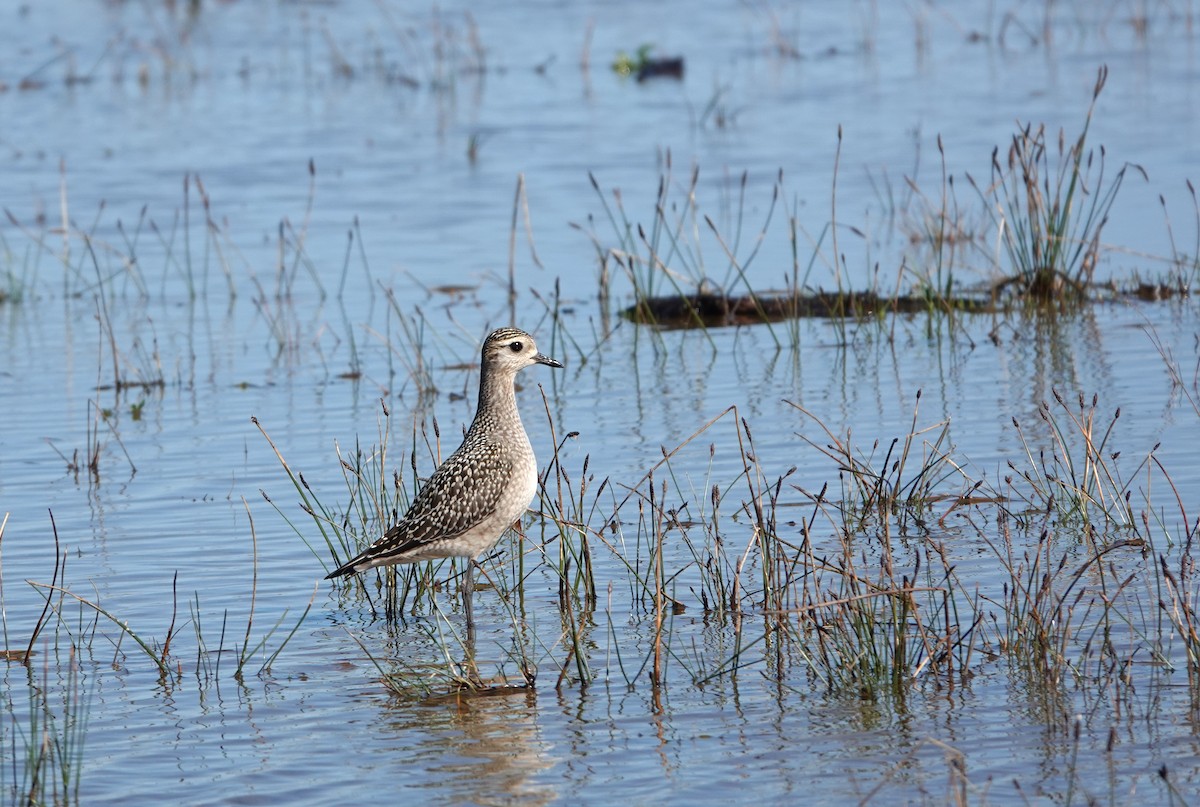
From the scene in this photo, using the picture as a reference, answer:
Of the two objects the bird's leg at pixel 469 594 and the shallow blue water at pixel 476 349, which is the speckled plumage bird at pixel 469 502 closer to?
the bird's leg at pixel 469 594

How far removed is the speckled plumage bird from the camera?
26.5 feet

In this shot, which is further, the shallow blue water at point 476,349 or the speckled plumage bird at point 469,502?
the speckled plumage bird at point 469,502

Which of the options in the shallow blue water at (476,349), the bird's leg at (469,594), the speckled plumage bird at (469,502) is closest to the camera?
the shallow blue water at (476,349)

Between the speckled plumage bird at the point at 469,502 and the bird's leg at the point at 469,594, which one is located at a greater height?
the speckled plumage bird at the point at 469,502

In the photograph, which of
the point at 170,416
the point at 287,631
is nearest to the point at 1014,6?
the point at 170,416

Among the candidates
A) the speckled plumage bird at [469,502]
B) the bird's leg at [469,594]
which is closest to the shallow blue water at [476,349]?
the bird's leg at [469,594]

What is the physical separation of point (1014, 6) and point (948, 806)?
1077 inches

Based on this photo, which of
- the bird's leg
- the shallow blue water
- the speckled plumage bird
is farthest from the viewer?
the bird's leg

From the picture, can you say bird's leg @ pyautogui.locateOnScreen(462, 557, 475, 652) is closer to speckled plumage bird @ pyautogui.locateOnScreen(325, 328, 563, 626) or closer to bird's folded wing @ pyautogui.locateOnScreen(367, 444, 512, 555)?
speckled plumage bird @ pyautogui.locateOnScreen(325, 328, 563, 626)

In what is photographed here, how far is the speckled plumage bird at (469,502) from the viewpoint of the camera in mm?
8086

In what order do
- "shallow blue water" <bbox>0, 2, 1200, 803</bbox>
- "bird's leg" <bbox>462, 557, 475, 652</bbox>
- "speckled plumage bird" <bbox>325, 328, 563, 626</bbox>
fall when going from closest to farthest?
1. "shallow blue water" <bbox>0, 2, 1200, 803</bbox>
2. "speckled plumage bird" <bbox>325, 328, 563, 626</bbox>
3. "bird's leg" <bbox>462, 557, 475, 652</bbox>

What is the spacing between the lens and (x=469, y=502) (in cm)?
822

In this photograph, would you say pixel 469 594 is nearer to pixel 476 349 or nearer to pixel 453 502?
pixel 453 502

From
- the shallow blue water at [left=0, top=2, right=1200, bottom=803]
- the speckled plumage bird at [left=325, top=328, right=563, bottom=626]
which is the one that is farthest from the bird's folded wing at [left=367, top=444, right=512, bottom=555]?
the shallow blue water at [left=0, top=2, right=1200, bottom=803]
